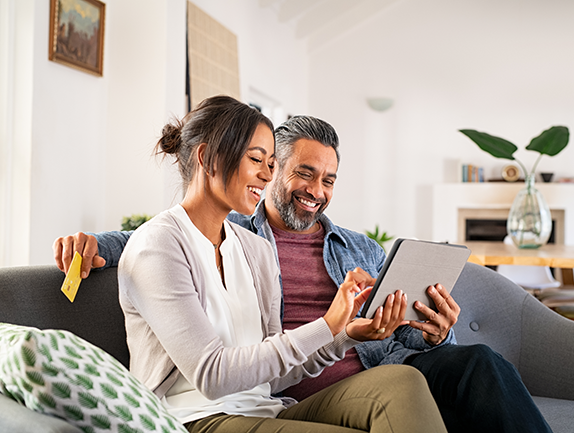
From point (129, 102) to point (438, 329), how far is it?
8.67 feet

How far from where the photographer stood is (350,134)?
6426mm

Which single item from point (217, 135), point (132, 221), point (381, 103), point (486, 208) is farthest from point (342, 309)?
point (381, 103)

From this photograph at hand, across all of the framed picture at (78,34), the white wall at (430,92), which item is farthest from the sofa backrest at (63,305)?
the white wall at (430,92)

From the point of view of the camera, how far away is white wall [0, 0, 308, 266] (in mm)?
2869

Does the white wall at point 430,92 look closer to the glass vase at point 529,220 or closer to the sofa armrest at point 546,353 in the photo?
the glass vase at point 529,220

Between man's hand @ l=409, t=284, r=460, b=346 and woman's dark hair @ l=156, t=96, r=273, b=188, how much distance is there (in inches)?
21.9

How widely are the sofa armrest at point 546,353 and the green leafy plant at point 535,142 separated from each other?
1.90 m

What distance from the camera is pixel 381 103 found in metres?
6.23

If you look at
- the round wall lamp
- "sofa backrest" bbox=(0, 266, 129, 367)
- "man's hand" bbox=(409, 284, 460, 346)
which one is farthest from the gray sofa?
the round wall lamp

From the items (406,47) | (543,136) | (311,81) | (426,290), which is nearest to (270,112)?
(311,81)

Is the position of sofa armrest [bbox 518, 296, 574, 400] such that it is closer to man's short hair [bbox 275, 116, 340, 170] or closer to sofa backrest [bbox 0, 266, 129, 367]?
man's short hair [bbox 275, 116, 340, 170]

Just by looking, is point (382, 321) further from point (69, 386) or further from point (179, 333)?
point (69, 386)

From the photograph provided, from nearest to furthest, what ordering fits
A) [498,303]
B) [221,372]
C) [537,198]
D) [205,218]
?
[221,372], [205,218], [498,303], [537,198]

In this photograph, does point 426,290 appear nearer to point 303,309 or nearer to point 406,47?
point 303,309
